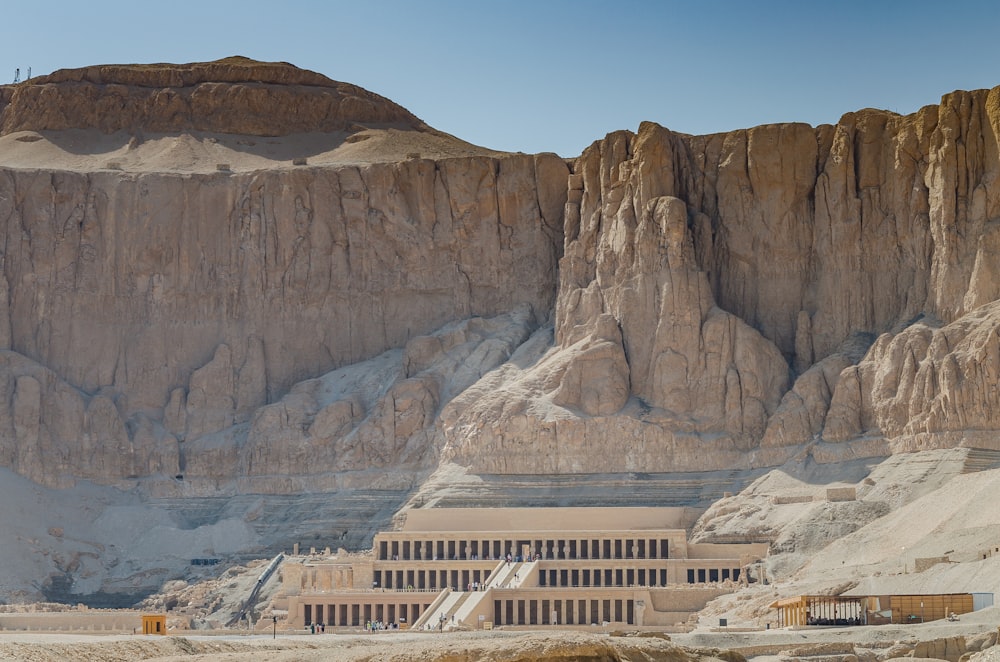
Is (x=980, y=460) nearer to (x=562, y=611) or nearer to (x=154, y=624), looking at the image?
(x=562, y=611)

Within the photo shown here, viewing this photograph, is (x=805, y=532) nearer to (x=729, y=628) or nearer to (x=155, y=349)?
(x=729, y=628)

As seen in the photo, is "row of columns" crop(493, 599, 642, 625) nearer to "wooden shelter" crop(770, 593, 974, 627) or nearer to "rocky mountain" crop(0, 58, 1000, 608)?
"rocky mountain" crop(0, 58, 1000, 608)

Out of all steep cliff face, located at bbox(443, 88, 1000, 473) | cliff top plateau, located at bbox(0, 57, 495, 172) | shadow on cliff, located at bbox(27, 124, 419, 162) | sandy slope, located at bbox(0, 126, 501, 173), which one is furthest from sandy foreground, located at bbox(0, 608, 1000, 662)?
shadow on cliff, located at bbox(27, 124, 419, 162)

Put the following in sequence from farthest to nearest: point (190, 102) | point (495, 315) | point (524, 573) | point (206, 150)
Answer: point (190, 102) < point (206, 150) < point (495, 315) < point (524, 573)

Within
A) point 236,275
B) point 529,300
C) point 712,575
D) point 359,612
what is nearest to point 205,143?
point 236,275

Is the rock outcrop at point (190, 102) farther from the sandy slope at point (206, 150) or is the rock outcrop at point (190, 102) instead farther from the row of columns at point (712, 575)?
the row of columns at point (712, 575)

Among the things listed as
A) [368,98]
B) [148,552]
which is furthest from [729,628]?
[368,98]
